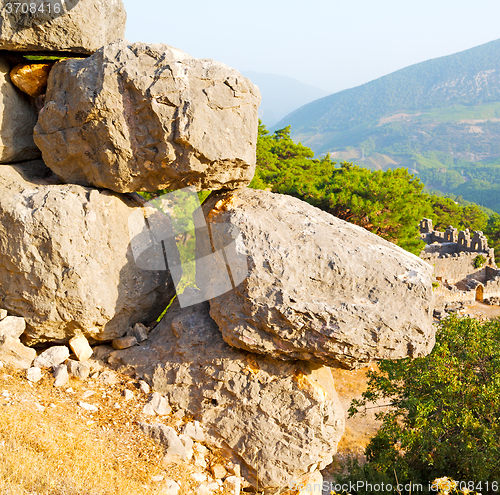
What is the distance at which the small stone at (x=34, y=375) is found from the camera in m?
5.99

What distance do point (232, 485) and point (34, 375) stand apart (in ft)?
10.7

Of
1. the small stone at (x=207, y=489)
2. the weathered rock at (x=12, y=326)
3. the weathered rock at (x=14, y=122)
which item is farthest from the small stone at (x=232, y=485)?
the weathered rock at (x=14, y=122)

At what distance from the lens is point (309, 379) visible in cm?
623

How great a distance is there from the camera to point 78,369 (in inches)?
249

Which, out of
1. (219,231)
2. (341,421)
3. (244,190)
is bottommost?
(341,421)

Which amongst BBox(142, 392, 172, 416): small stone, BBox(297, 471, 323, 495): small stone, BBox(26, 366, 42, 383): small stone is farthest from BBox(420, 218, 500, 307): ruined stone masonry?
BBox(26, 366, 42, 383): small stone

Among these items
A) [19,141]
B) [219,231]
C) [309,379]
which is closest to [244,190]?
[219,231]

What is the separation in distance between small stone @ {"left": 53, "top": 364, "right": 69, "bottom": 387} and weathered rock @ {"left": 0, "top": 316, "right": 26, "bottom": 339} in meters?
0.81

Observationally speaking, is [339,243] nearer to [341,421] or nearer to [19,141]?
[341,421]

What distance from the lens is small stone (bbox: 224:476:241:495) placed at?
18.9 feet

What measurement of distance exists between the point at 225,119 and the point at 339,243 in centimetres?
247

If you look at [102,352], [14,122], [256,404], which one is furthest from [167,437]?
[14,122]

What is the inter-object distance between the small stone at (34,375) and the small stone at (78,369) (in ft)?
1.36

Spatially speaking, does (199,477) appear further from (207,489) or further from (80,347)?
(80,347)
